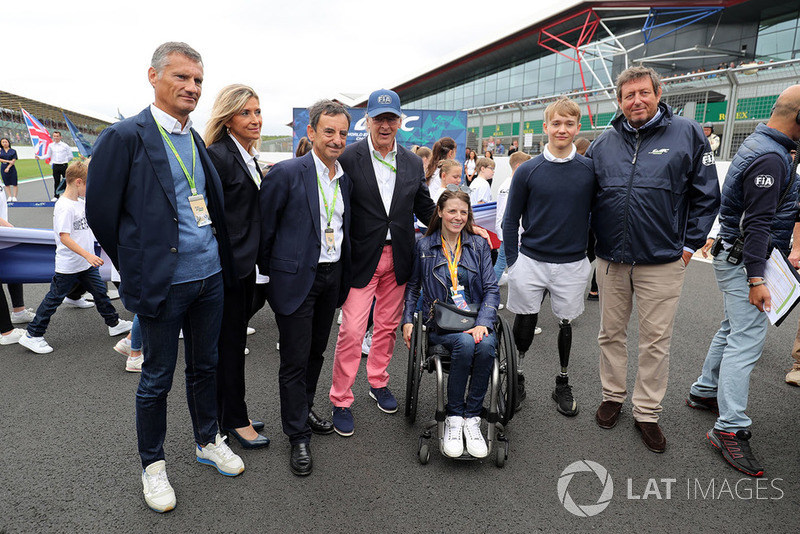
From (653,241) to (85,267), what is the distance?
181 inches

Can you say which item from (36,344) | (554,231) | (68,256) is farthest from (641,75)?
(36,344)

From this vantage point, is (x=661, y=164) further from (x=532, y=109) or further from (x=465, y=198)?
(x=532, y=109)

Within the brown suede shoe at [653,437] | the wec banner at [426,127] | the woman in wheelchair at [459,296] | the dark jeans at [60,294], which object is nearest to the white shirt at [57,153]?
the wec banner at [426,127]

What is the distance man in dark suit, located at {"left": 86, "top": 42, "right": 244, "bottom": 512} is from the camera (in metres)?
1.99

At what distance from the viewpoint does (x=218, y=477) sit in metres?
2.53

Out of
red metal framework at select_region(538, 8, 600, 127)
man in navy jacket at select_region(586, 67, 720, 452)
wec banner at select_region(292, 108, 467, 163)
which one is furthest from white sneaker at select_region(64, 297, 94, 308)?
red metal framework at select_region(538, 8, 600, 127)

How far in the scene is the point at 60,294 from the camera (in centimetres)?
423

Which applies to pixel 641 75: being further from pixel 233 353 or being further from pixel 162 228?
pixel 233 353

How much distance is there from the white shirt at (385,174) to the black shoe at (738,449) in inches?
90.0

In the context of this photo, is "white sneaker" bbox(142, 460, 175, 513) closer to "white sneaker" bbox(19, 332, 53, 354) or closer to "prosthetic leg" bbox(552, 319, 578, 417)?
"prosthetic leg" bbox(552, 319, 578, 417)

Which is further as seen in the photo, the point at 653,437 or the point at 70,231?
the point at 70,231

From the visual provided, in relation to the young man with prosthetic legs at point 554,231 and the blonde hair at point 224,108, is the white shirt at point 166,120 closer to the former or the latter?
the blonde hair at point 224,108

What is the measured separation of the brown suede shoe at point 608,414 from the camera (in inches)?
120

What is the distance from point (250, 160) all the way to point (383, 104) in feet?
2.85
